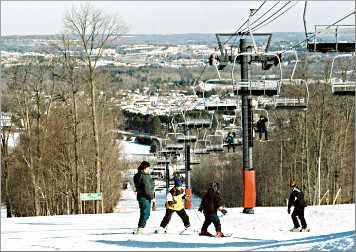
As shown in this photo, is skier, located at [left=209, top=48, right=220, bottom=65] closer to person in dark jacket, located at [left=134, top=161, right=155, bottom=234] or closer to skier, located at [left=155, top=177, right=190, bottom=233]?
skier, located at [left=155, top=177, right=190, bottom=233]

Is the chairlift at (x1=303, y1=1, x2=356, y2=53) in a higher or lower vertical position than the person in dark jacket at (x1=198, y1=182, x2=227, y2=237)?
higher

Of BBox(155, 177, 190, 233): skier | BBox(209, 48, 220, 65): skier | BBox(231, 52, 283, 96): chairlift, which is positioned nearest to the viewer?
BBox(155, 177, 190, 233): skier

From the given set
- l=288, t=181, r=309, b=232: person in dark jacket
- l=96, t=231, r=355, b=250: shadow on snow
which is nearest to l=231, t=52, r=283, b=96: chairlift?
l=288, t=181, r=309, b=232: person in dark jacket

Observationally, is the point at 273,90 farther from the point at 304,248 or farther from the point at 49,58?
the point at 49,58

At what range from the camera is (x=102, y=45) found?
40.9 metres

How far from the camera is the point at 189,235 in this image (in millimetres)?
17234

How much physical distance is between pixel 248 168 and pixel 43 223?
6375 mm

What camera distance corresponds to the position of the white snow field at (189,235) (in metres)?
15.2

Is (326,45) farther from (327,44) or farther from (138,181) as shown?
(138,181)

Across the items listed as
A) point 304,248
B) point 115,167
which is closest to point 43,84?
point 115,167

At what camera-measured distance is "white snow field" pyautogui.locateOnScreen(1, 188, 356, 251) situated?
15.2m

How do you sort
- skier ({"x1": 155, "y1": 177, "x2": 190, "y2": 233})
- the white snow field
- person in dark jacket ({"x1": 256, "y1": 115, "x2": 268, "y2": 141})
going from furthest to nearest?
person in dark jacket ({"x1": 256, "y1": 115, "x2": 268, "y2": 141})
skier ({"x1": 155, "y1": 177, "x2": 190, "y2": 233})
the white snow field

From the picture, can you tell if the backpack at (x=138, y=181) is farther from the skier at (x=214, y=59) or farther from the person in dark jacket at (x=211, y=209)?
the skier at (x=214, y=59)

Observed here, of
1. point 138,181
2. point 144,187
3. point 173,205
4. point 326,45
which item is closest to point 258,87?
point 326,45
